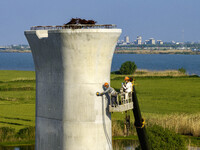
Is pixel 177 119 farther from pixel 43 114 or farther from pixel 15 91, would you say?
pixel 15 91

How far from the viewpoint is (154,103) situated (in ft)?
158

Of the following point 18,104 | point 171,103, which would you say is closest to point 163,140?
point 171,103

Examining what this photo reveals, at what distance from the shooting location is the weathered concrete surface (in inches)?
666

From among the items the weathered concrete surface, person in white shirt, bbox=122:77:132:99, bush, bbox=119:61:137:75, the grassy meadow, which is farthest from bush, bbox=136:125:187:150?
bush, bbox=119:61:137:75

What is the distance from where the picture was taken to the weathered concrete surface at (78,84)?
1691cm

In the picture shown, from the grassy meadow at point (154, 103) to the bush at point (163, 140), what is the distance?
6.59 metres

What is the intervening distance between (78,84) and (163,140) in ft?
23.1

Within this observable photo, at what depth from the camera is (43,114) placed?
18.2 meters

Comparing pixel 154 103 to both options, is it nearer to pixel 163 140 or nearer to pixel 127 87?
pixel 163 140

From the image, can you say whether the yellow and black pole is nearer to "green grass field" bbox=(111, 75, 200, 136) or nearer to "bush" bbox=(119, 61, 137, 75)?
"green grass field" bbox=(111, 75, 200, 136)

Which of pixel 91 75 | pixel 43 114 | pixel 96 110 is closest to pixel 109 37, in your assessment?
pixel 91 75

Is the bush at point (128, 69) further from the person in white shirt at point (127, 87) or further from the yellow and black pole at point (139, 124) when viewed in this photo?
the person in white shirt at point (127, 87)

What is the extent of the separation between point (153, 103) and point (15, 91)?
18.0 meters

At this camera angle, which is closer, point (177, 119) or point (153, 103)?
point (177, 119)
